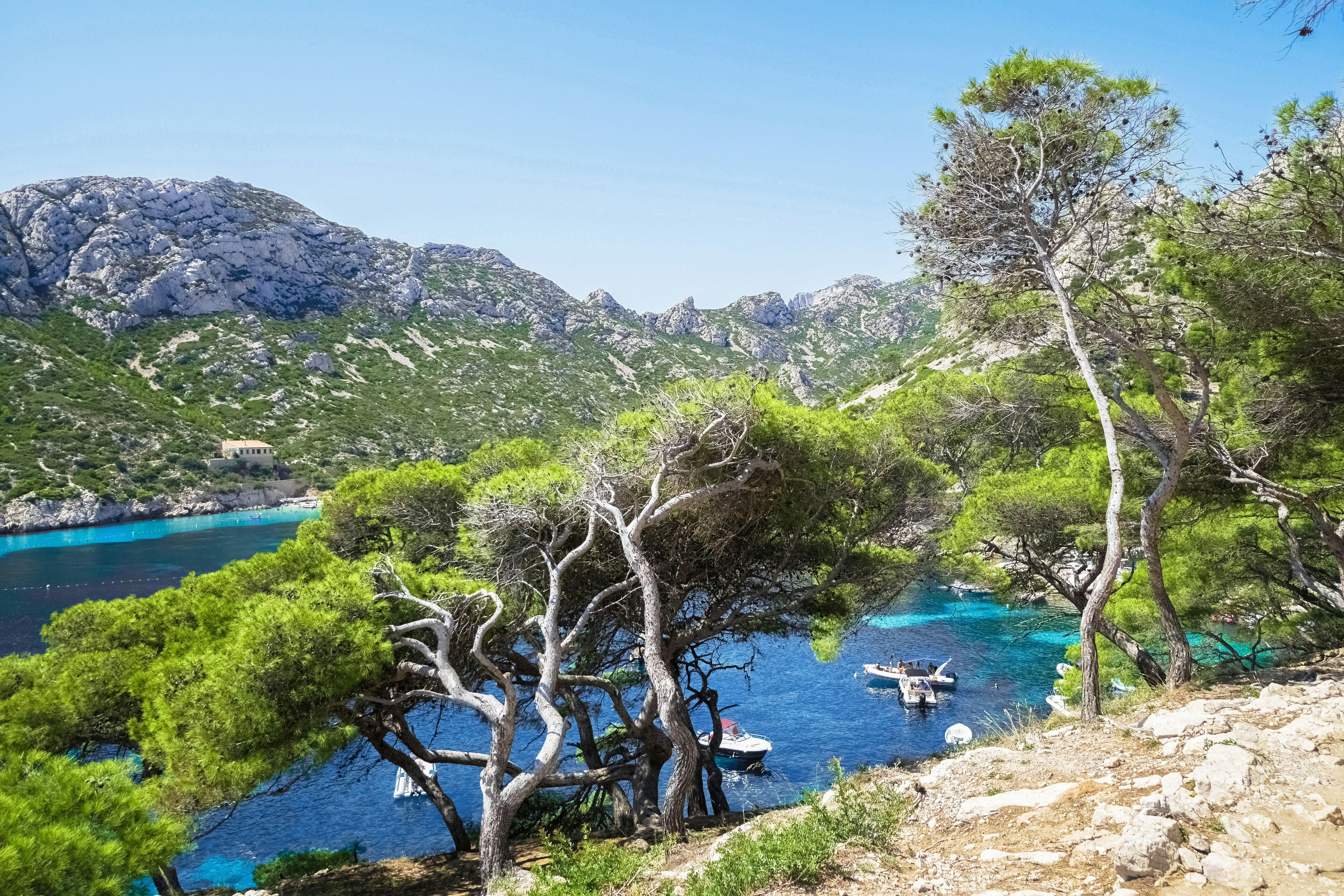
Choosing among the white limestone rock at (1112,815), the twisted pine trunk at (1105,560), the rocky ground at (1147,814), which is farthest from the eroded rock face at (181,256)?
the white limestone rock at (1112,815)

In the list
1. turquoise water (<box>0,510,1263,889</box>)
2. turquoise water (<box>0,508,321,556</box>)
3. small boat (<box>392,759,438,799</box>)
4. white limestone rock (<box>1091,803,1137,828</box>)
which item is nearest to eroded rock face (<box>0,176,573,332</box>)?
turquoise water (<box>0,508,321,556</box>)

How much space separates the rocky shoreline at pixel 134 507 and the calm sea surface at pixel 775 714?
18415 mm

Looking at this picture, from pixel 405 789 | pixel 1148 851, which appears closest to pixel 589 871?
pixel 1148 851

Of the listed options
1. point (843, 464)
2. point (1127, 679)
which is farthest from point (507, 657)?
point (1127, 679)

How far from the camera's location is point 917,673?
85.4 ft

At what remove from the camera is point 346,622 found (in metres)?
8.45

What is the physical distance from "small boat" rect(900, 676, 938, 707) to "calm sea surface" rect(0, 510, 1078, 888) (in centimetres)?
32

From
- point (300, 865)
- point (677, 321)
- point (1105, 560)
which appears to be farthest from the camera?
point (677, 321)

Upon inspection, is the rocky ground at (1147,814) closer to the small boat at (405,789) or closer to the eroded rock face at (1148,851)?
the eroded rock face at (1148,851)

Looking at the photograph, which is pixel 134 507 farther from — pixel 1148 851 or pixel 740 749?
pixel 1148 851

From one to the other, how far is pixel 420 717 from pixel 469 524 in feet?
56.4

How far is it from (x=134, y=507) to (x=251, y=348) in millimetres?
30971

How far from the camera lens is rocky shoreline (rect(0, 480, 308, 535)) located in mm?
60031

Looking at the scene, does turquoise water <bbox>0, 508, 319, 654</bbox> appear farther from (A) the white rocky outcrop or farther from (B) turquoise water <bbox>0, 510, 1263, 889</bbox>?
(A) the white rocky outcrop
